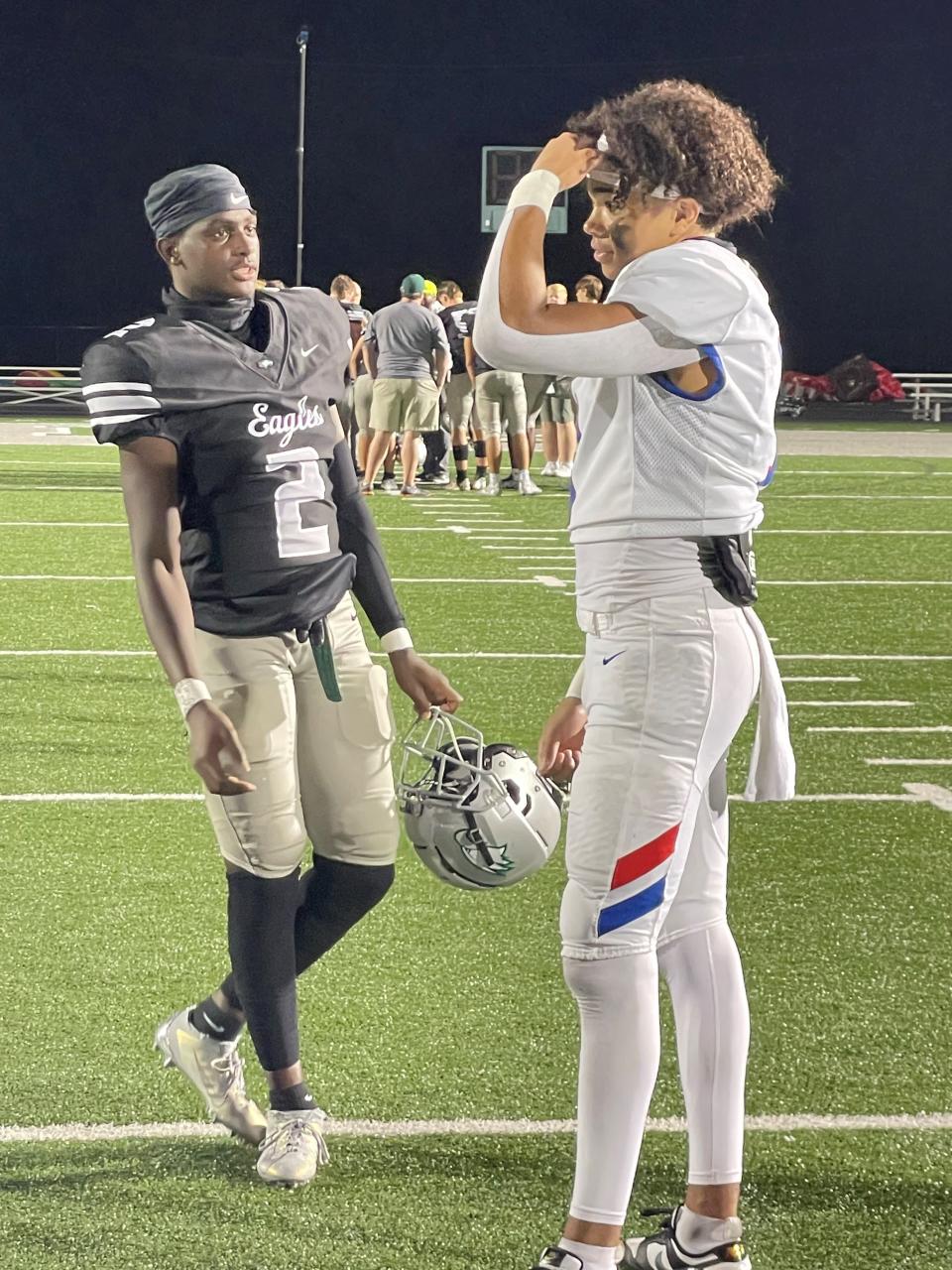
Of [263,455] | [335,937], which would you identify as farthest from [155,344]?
[335,937]

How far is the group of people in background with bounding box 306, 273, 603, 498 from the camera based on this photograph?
539 inches

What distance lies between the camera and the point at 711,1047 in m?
2.58

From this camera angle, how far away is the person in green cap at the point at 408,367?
44.8 ft

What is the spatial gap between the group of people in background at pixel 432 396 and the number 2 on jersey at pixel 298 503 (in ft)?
30.8

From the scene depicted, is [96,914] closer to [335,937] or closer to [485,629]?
[335,937]

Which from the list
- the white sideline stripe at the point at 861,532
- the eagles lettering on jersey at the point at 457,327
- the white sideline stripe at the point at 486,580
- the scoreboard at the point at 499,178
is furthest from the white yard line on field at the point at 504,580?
the scoreboard at the point at 499,178

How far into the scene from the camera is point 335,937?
324cm

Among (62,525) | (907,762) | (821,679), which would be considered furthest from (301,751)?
(62,525)

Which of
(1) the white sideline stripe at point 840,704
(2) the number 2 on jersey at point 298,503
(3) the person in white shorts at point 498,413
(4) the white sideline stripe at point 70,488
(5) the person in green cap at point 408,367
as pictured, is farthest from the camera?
(4) the white sideline stripe at point 70,488

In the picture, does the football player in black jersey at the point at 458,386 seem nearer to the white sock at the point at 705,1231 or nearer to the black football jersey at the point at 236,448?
the black football jersey at the point at 236,448

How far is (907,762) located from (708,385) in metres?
3.93

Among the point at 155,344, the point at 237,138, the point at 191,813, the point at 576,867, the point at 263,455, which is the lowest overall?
the point at 191,813

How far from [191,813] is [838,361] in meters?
33.7

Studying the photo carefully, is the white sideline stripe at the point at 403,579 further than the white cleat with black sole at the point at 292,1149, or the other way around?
the white sideline stripe at the point at 403,579
